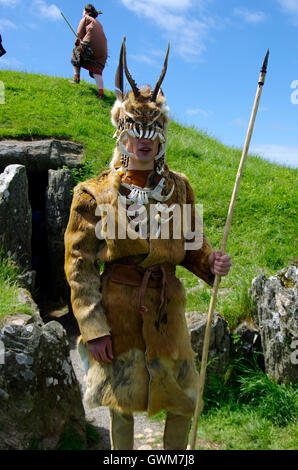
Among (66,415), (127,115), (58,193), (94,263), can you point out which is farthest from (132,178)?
(58,193)

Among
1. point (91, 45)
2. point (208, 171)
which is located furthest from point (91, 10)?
point (208, 171)

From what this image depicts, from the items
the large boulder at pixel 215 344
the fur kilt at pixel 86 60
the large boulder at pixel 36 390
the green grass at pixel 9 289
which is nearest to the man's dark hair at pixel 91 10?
the fur kilt at pixel 86 60

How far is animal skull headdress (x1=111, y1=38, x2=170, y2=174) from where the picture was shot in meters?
2.64

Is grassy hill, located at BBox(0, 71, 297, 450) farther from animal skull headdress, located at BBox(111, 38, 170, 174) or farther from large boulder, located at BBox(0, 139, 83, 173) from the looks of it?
animal skull headdress, located at BBox(111, 38, 170, 174)

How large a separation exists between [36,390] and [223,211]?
454cm

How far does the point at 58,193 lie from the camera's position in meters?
6.70

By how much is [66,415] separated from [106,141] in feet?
21.2

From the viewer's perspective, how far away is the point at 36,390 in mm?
3113

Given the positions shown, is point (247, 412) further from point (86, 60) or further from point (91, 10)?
point (91, 10)

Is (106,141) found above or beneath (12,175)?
above

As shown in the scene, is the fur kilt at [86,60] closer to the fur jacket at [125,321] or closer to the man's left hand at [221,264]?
the fur jacket at [125,321]

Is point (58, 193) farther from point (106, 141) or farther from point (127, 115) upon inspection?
point (127, 115)

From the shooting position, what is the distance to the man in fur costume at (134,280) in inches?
101
